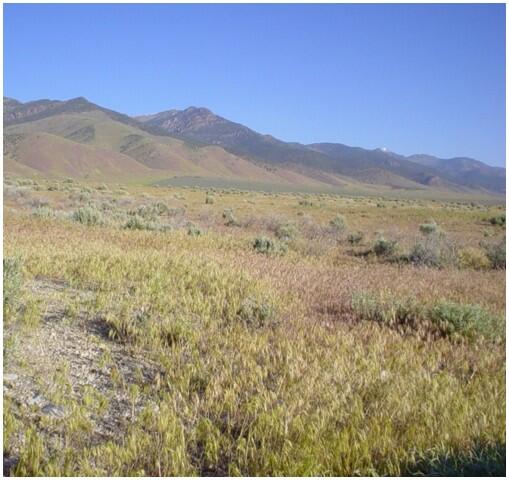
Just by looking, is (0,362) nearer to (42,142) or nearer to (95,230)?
(95,230)

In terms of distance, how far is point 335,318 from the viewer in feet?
19.1

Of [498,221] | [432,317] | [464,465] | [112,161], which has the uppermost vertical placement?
[112,161]

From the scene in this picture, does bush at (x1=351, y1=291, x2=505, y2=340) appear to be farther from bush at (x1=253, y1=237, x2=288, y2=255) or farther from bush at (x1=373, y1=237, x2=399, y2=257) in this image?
bush at (x1=373, y1=237, x2=399, y2=257)

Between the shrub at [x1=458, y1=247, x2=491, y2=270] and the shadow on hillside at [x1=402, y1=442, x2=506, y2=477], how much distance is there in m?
10.1

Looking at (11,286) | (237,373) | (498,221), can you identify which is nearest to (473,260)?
(237,373)

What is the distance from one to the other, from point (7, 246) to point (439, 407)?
728 centimetres

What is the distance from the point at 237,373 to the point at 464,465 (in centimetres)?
178

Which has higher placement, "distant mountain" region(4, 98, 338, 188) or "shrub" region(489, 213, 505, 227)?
"distant mountain" region(4, 98, 338, 188)

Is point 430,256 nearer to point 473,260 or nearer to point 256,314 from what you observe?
point 473,260

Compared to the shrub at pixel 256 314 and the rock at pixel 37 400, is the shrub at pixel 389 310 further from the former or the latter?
the rock at pixel 37 400

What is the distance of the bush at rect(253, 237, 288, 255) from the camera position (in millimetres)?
11555

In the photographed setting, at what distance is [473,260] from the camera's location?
42.3 feet

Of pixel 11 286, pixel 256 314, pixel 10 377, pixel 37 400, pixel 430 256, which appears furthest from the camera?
pixel 430 256

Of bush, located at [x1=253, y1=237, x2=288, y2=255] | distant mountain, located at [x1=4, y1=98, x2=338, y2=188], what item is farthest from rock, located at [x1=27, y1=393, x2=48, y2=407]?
distant mountain, located at [x1=4, y1=98, x2=338, y2=188]
